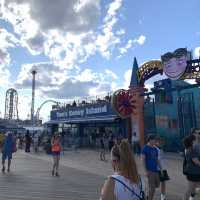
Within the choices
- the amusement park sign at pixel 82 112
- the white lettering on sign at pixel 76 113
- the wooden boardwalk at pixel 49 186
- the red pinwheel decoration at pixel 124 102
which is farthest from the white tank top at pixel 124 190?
the white lettering on sign at pixel 76 113

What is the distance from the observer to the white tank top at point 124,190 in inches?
134

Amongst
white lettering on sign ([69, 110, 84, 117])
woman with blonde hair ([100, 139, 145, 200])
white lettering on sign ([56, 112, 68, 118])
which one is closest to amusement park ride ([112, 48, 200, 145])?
white lettering on sign ([69, 110, 84, 117])

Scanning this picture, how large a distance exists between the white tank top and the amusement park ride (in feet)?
68.5

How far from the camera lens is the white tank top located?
3396mm

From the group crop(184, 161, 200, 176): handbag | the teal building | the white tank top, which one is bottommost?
crop(184, 161, 200, 176): handbag

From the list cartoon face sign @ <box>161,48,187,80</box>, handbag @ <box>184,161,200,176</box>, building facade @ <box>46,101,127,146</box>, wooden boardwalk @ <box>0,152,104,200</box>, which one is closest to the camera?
Answer: handbag @ <box>184,161,200,176</box>

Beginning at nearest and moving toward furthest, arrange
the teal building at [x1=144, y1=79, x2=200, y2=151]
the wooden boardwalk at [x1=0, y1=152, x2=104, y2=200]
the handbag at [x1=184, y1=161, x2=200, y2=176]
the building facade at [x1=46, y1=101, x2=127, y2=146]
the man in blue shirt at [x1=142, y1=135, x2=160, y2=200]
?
the handbag at [x1=184, y1=161, x2=200, y2=176], the man in blue shirt at [x1=142, y1=135, x2=160, y2=200], the wooden boardwalk at [x1=0, y1=152, x2=104, y2=200], the teal building at [x1=144, y1=79, x2=200, y2=151], the building facade at [x1=46, y1=101, x2=127, y2=146]

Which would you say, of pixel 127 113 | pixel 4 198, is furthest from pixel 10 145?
pixel 127 113

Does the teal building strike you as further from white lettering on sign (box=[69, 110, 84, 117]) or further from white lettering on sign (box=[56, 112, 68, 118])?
white lettering on sign (box=[56, 112, 68, 118])

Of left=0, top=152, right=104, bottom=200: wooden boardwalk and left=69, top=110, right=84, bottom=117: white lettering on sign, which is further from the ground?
left=69, top=110, right=84, bottom=117: white lettering on sign

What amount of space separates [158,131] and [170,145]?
1791 mm

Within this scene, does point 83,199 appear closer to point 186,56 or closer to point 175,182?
point 175,182

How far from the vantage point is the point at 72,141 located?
37062 millimetres

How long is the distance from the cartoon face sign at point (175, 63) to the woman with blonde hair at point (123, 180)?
2098 centimetres
